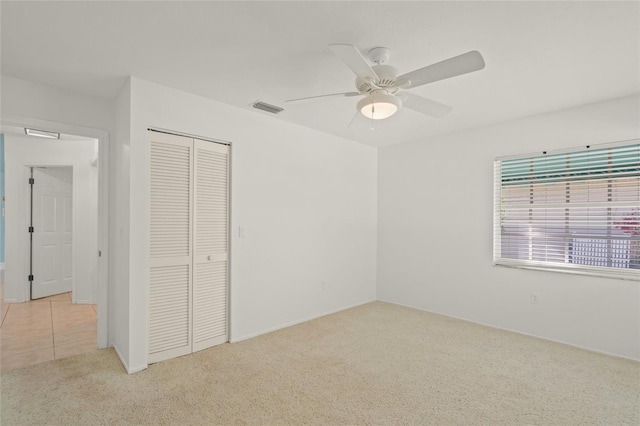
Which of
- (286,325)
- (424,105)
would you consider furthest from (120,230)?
(424,105)

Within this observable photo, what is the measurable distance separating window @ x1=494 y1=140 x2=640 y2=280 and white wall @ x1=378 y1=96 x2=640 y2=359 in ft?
0.41

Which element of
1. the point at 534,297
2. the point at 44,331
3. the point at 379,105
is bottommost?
the point at 44,331

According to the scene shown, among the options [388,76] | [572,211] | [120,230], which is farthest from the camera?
[572,211]

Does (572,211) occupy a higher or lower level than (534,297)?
higher

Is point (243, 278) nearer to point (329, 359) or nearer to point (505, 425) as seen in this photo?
point (329, 359)

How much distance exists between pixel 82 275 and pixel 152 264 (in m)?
2.92

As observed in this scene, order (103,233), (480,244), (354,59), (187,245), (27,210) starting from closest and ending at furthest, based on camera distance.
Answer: (354,59), (187,245), (103,233), (480,244), (27,210)

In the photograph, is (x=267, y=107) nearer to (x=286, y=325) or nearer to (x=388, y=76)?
(x=388, y=76)

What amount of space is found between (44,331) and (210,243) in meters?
2.26

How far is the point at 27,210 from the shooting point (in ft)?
16.1

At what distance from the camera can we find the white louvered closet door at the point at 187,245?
9.38 feet

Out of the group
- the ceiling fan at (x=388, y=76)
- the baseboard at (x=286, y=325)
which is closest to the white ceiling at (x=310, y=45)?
→ the ceiling fan at (x=388, y=76)

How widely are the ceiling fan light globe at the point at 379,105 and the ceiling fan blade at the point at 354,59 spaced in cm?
15

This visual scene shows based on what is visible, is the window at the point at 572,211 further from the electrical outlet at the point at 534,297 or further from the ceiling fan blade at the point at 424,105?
the ceiling fan blade at the point at 424,105
